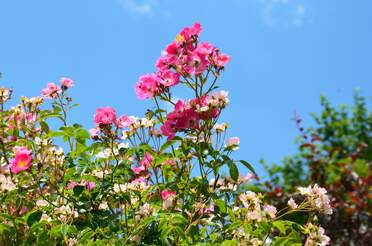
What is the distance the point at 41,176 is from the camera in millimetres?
3076

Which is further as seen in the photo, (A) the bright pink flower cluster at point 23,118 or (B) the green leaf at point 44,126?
(A) the bright pink flower cluster at point 23,118

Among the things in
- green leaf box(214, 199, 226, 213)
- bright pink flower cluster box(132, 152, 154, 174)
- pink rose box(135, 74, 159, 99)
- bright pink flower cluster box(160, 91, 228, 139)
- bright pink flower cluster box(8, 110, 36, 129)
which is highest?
bright pink flower cluster box(8, 110, 36, 129)

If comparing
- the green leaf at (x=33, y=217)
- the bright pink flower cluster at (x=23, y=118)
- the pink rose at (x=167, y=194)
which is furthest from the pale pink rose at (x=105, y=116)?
the bright pink flower cluster at (x=23, y=118)

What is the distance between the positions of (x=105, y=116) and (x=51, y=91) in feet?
2.64

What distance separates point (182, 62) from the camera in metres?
2.86

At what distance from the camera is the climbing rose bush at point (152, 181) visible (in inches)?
107

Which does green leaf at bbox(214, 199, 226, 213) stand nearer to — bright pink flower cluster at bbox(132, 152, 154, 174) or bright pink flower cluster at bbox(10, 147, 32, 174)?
bright pink flower cluster at bbox(132, 152, 154, 174)

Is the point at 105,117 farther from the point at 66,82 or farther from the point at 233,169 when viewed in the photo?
the point at 66,82

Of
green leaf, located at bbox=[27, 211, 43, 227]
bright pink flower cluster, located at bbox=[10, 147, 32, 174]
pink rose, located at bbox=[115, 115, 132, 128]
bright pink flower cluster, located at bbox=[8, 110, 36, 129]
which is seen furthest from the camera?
bright pink flower cluster, located at bbox=[8, 110, 36, 129]

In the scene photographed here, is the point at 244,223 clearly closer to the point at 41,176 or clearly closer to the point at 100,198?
the point at 100,198

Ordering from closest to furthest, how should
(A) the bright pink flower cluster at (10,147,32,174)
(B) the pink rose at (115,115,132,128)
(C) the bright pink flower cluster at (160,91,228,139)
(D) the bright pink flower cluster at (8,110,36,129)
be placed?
(C) the bright pink flower cluster at (160,91,228,139) < (A) the bright pink flower cluster at (10,147,32,174) < (B) the pink rose at (115,115,132,128) < (D) the bright pink flower cluster at (8,110,36,129)

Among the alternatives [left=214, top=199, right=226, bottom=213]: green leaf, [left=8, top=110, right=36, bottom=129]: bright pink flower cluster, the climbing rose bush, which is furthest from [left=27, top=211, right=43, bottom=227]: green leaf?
[left=8, top=110, right=36, bottom=129]: bright pink flower cluster

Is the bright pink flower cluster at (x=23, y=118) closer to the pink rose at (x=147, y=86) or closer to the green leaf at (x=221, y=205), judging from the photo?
the pink rose at (x=147, y=86)

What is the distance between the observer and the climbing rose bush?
2723 millimetres
